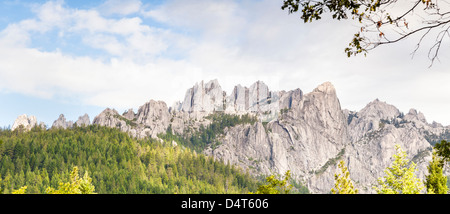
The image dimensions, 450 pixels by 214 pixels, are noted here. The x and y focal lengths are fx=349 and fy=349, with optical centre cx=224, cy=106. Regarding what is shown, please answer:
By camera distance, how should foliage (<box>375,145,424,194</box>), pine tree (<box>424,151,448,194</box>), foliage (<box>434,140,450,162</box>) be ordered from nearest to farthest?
foliage (<box>434,140,450,162</box>) → foliage (<box>375,145,424,194</box>) → pine tree (<box>424,151,448,194</box>)

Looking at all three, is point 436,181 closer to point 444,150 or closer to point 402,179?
point 402,179

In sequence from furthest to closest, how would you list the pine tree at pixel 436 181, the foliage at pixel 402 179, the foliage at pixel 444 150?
1. the pine tree at pixel 436 181
2. the foliage at pixel 402 179
3. the foliage at pixel 444 150

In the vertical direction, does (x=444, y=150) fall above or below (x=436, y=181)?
above

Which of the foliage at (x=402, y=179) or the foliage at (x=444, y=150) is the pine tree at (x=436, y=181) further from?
the foliage at (x=444, y=150)

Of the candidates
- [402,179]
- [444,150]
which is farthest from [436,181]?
[444,150]

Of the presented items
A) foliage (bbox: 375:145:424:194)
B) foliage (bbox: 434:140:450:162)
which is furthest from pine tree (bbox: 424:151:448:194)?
foliage (bbox: 434:140:450:162)

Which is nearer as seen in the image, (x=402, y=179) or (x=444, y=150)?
(x=444, y=150)

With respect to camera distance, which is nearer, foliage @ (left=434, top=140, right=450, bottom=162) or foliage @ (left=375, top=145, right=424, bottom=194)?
foliage @ (left=434, top=140, right=450, bottom=162)

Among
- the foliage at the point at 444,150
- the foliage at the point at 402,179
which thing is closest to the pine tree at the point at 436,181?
the foliage at the point at 402,179

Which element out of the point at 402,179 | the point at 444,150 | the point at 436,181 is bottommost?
the point at 436,181

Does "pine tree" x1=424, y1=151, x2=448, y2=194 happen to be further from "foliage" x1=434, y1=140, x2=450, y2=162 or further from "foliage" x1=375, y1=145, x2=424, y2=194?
"foliage" x1=434, y1=140, x2=450, y2=162

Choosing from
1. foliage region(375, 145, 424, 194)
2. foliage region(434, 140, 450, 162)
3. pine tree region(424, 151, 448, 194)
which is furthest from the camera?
pine tree region(424, 151, 448, 194)
